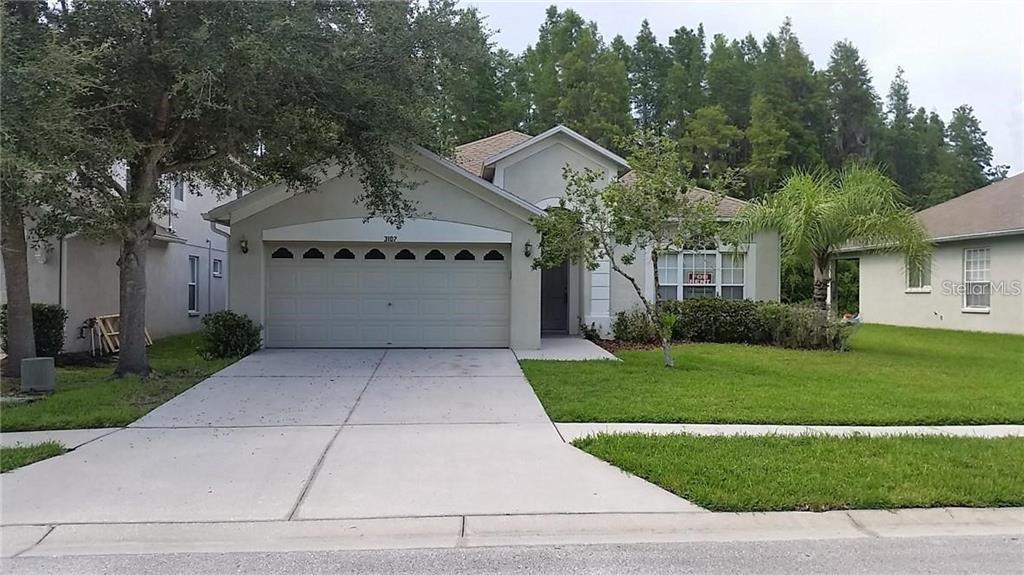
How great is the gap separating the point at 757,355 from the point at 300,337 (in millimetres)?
9699

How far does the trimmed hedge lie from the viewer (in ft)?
55.0

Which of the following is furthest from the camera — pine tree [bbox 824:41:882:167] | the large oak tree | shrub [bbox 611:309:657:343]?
pine tree [bbox 824:41:882:167]

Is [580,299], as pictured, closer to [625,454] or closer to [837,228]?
[837,228]

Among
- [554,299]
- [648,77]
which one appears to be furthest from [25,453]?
[648,77]

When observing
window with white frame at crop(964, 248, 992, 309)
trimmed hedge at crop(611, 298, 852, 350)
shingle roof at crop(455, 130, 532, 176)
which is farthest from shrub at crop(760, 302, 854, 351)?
shingle roof at crop(455, 130, 532, 176)

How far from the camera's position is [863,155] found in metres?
49.3

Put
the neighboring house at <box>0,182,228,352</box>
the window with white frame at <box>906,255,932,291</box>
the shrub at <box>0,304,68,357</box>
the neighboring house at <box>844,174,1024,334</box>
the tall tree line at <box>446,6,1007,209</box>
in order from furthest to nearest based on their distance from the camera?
the tall tree line at <box>446,6,1007,209</box>, the window with white frame at <box>906,255,932,291</box>, the neighboring house at <box>844,174,1024,334</box>, the neighboring house at <box>0,182,228,352</box>, the shrub at <box>0,304,68,357</box>

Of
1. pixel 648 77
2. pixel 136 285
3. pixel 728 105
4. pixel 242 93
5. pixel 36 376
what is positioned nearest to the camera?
pixel 242 93

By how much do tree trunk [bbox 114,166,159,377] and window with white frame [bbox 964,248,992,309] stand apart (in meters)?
22.2

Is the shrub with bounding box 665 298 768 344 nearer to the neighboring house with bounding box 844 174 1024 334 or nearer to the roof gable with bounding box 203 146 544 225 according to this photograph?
the neighboring house with bounding box 844 174 1024 334

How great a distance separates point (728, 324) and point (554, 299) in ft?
15.5

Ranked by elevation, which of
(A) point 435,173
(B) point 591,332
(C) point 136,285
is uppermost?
(A) point 435,173

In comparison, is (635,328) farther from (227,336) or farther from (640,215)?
(227,336)

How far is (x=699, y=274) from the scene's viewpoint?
751 inches
